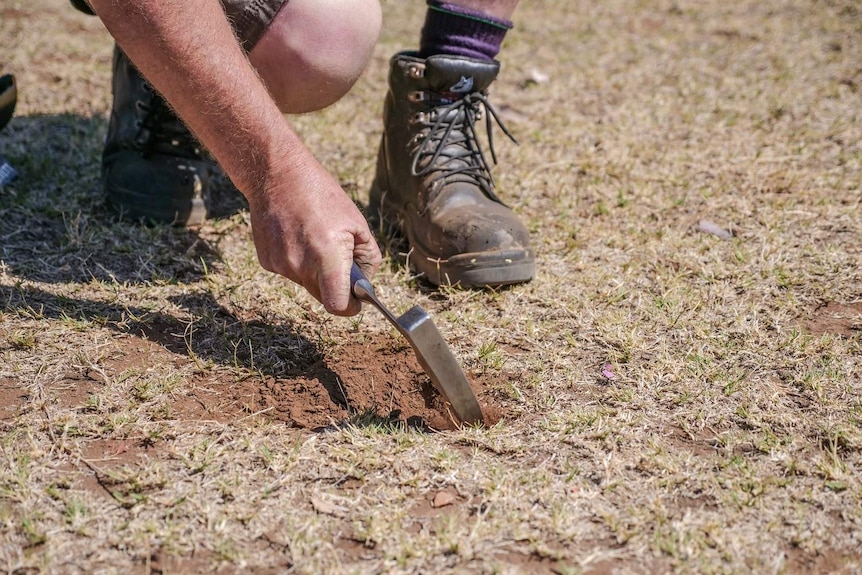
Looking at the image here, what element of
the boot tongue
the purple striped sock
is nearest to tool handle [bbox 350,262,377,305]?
the boot tongue

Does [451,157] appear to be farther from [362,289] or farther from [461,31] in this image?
[362,289]

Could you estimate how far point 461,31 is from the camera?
2.45 metres

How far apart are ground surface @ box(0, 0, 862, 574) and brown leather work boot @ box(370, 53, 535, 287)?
0.31 feet

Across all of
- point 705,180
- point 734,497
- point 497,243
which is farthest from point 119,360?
point 705,180

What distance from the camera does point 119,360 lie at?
197cm

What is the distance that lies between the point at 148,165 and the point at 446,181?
3.10ft

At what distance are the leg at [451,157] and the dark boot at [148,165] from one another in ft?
2.10

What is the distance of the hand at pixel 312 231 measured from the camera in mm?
1723

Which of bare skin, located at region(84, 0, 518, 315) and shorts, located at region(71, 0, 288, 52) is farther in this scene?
shorts, located at region(71, 0, 288, 52)

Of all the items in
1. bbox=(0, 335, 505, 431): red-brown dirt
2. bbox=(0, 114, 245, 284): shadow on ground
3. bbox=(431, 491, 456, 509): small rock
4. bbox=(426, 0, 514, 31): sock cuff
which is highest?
bbox=(426, 0, 514, 31): sock cuff

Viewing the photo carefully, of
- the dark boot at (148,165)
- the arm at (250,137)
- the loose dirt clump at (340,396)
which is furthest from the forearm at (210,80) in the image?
the dark boot at (148,165)

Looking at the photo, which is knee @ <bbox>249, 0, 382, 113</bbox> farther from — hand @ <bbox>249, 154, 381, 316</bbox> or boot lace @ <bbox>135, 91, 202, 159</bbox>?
hand @ <bbox>249, 154, 381, 316</bbox>

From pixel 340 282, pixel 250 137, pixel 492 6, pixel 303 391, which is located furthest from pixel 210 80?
pixel 492 6

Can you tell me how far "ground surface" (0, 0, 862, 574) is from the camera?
1.50 meters
